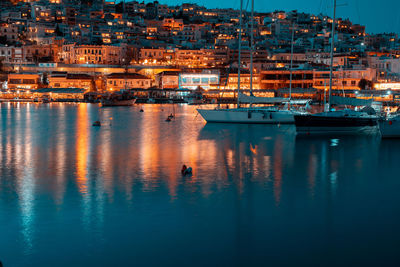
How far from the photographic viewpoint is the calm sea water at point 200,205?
8.05m

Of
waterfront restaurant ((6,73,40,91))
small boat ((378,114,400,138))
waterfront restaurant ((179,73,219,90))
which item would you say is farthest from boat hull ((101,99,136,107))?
small boat ((378,114,400,138))

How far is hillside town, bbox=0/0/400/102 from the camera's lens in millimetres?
67000

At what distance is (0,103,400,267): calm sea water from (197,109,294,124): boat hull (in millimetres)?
8477

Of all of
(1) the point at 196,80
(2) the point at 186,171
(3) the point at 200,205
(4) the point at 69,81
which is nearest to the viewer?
(3) the point at 200,205

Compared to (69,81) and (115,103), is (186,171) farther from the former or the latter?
(69,81)

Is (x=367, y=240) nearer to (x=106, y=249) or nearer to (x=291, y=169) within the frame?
(x=106, y=249)

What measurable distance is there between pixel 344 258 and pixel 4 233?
6244 mm

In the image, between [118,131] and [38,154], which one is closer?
[38,154]

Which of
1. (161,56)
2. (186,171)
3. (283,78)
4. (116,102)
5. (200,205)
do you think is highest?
(161,56)

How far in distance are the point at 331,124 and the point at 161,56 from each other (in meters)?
61.2

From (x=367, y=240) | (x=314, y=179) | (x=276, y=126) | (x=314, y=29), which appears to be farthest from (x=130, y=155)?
(x=314, y=29)

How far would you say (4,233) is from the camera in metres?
8.77

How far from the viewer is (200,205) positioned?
1091cm

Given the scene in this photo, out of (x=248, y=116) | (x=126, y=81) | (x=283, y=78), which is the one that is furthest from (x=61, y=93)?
(x=248, y=116)
